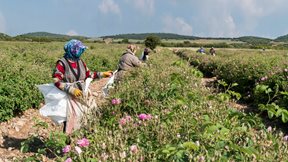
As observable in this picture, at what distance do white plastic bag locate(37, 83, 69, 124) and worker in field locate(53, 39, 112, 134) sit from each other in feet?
0.25

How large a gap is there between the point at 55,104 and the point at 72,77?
0.48m

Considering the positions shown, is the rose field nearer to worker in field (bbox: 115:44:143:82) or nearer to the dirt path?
the dirt path

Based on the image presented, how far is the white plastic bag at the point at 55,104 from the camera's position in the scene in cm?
596

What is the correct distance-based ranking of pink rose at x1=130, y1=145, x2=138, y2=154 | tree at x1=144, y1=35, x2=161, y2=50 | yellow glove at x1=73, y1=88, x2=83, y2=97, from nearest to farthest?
1. pink rose at x1=130, y1=145, x2=138, y2=154
2. yellow glove at x1=73, y1=88, x2=83, y2=97
3. tree at x1=144, y1=35, x2=161, y2=50

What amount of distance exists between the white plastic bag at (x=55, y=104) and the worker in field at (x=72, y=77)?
0.08 meters

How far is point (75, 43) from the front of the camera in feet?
19.5

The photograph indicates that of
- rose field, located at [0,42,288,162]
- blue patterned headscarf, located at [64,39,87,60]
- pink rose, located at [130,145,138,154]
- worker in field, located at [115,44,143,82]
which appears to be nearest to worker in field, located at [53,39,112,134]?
blue patterned headscarf, located at [64,39,87,60]

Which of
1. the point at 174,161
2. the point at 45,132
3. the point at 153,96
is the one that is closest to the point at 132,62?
the point at 45,132

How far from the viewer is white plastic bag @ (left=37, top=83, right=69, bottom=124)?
5965mm

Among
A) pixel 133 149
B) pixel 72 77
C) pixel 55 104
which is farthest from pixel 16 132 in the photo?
pixel 133 149

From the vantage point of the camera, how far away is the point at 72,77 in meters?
6.05

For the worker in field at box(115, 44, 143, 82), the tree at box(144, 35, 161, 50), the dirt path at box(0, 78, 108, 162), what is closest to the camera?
the dirt path at box(0, 78, 108, 162)

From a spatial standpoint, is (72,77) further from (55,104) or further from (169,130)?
(169,130)

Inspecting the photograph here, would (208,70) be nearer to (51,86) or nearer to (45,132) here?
(45,132)
